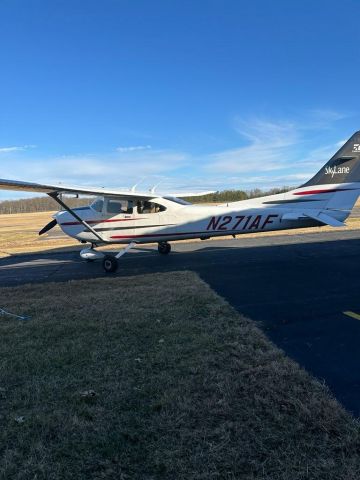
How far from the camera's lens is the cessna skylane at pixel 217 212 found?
1166 centimetres

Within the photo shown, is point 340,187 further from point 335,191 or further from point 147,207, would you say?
point 147,207

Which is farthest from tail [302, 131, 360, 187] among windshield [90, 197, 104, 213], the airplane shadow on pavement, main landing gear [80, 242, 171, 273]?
windshield [90, 197, 104, 213]

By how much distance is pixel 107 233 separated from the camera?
40.4 feet

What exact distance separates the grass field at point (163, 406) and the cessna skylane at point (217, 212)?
6.07 m

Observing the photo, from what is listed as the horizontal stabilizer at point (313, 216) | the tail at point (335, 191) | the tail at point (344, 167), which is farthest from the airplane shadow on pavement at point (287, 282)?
the tail at point (344, 167)

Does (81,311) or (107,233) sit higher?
(107,233)

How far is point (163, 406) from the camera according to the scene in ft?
11.4

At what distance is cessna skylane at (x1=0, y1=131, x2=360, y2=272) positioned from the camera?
38.3 ft

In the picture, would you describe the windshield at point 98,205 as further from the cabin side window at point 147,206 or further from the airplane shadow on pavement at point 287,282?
the airplane shadow on pavement at point 287,282

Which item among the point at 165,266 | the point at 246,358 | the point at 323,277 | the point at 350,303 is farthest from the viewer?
the point at 165,266

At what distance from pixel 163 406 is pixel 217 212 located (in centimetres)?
888

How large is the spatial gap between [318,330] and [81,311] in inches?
162

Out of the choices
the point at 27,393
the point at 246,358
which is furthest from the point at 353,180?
the point at 27,393

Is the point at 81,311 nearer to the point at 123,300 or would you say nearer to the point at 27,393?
the point at 123,300
